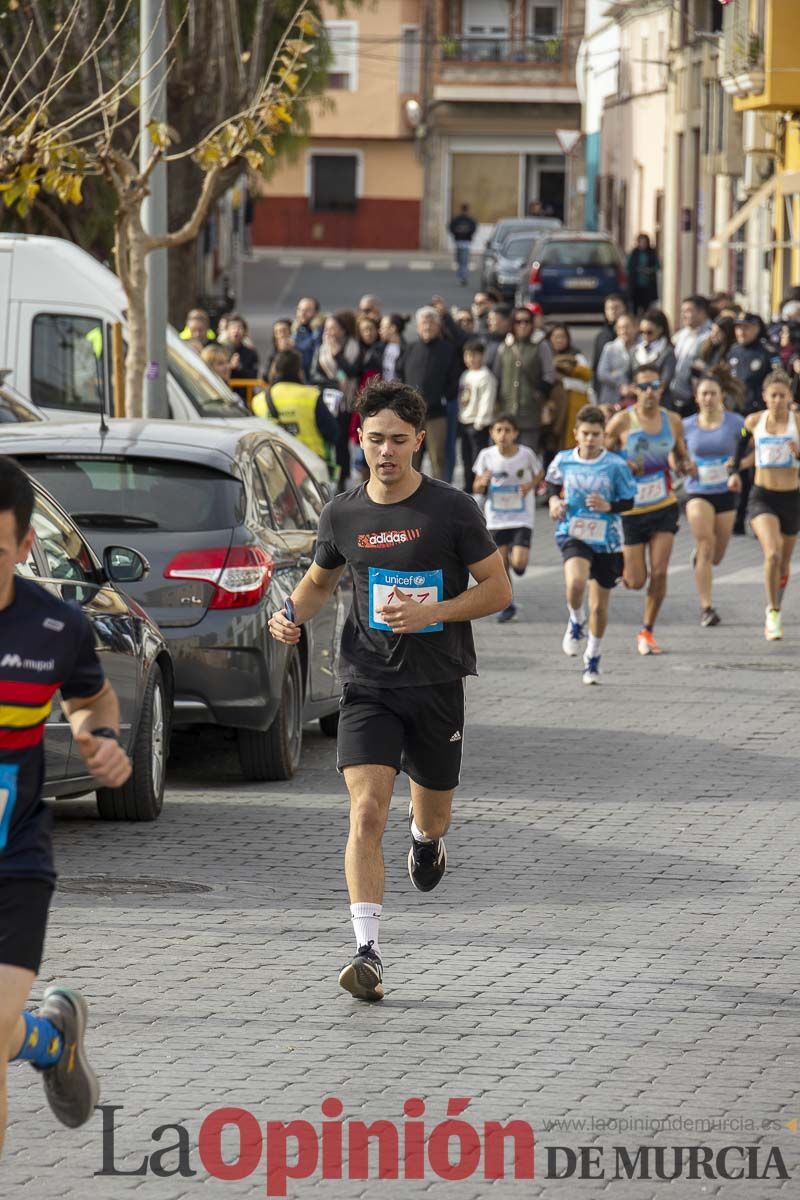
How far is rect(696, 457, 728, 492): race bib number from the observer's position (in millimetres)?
17344

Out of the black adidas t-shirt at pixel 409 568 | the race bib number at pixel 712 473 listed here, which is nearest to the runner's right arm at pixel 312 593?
the black adidas t-shirt at pixel 409 568

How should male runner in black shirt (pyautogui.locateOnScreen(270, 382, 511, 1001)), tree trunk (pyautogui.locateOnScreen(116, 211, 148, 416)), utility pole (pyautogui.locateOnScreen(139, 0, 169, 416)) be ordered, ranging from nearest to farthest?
male runner in black shirt (pyautogui.locateOnScreen(270, 382, 511, 1001)) → tree trunk (pyautogui.locateOnScreen(116, 211, 148, 416)) → utility pole (pyautogui.locateOnScreen(139, 0, 169, 416))

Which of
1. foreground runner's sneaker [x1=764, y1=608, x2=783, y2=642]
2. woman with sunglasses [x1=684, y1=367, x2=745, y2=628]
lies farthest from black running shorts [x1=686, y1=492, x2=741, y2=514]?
foreground runner's sneaker [x1=764, y1=608, x2=783, y2=642]

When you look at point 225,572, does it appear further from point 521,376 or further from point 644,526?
point 521,376

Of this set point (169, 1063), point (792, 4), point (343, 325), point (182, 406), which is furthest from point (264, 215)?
point (169, 1063)

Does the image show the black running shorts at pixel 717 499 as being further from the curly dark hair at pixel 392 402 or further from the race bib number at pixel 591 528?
the curly dark hair at pixel 392 402

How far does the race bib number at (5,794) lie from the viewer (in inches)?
207

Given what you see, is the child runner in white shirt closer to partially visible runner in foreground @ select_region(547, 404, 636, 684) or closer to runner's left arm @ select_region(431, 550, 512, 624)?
partially visible runner in foreground @ select_region(547, 404, 636, 684)

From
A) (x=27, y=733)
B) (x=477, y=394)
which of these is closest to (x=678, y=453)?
(x=477, y=394)

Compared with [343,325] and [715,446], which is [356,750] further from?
[343,325]

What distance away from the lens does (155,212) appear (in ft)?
63.3

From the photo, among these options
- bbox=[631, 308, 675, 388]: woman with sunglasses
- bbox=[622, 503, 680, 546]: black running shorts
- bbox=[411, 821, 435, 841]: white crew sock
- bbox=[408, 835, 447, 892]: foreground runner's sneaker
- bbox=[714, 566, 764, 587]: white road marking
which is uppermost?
bbox=[631, 308, 675, 388]: woman with sunglasses

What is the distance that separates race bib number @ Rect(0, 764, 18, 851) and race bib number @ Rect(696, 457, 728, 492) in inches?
491

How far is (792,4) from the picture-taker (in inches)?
1328
